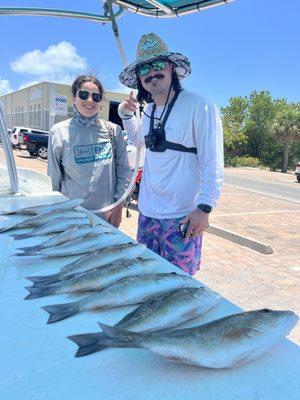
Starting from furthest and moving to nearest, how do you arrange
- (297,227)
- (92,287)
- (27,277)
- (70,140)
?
(297,227) < (70,140) < (27,277) < (92,287)

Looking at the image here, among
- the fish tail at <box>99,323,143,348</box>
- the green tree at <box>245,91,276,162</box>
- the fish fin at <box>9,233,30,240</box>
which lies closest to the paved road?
the fish fin at <box>9,233,30,240</box>

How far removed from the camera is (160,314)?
1199mm

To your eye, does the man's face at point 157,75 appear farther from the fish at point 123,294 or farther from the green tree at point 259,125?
the green tree at point 259,125

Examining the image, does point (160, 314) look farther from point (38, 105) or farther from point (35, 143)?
point (38, 105)

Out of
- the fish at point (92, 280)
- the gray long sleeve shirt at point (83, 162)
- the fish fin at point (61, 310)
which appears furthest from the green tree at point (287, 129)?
the fish fin at point (61, 310)

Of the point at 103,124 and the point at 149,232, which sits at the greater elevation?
the point at 103,124

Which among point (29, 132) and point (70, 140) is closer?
point (70, 140)

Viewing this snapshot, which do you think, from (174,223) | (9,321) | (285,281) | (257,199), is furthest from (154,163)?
(257,199)

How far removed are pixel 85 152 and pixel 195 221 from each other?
4.19 feet

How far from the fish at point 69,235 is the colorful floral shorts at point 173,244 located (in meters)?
0.57

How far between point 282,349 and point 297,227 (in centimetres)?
867

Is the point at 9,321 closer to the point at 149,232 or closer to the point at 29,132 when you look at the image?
the point at 149,232

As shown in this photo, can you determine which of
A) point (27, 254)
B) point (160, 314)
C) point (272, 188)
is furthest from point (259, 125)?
point (160, 314)

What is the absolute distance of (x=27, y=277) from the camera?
1.58 m
